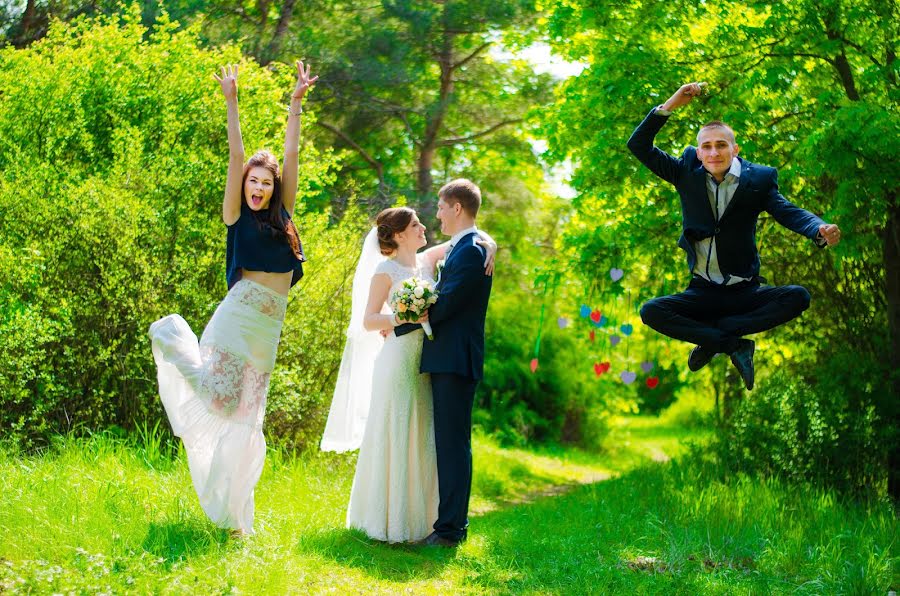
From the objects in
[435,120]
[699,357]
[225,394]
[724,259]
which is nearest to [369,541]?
[225,394]

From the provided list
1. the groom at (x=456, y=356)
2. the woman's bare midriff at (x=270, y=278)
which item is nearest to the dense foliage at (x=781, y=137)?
the groom at (x=456, y=356)

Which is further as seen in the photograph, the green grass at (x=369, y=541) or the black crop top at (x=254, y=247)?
the black crop top at (x=254, y=247)

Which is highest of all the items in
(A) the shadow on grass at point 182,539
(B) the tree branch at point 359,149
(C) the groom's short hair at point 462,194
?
(B) the tree branch at point 359,149

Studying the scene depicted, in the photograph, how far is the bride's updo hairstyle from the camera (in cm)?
669

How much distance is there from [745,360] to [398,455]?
246 centimetres

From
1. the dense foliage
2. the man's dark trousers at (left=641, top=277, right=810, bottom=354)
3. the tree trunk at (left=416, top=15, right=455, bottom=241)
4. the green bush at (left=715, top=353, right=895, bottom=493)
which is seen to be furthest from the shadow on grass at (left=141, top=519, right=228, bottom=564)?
the tree trunk at (left=416, top=15, right=455, bottom=241)

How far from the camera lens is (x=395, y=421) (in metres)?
6.67

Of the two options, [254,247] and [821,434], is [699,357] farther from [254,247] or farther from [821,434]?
[821,434]

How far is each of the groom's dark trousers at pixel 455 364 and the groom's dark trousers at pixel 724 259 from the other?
4.54 feet

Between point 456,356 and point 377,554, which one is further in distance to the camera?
point 456,356

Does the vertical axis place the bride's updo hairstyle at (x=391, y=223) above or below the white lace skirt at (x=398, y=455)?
above

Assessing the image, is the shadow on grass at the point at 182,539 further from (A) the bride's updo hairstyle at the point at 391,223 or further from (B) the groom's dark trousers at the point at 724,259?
(B) the groom's dark trousers at the point at 724,259

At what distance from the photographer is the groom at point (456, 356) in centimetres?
648

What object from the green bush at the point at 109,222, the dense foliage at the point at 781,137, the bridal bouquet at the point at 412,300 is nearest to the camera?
the bridal bouquet at the point at 412,300
